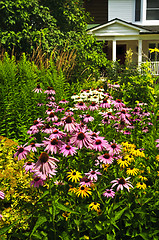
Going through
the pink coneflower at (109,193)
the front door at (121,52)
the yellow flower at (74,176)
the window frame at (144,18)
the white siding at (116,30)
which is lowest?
the pink coneflower at (109,193)

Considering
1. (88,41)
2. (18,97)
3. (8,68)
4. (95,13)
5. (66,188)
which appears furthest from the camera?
(95,13)

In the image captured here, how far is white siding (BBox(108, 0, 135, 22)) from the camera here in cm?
1636

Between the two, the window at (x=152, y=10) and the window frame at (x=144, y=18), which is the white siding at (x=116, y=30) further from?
the window at (x=152, y=10)

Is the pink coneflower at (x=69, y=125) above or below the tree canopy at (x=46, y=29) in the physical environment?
below

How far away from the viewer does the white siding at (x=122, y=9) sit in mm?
16359

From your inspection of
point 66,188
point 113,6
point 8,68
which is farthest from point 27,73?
point 113,6

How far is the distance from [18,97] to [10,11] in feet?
15.3

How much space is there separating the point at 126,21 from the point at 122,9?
0.84 m

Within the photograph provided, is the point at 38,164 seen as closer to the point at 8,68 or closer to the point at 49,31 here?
the point at 8,68

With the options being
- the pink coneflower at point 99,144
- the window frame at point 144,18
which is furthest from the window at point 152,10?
the pink coneflower at point 99,144

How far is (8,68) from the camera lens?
527 cm

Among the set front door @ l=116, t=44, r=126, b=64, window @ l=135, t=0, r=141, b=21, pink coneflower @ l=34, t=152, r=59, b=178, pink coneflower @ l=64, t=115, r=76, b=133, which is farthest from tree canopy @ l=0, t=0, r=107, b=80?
front door @ l=116, t=44, r=126, b=64

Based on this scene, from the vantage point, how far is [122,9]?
53.8 feet

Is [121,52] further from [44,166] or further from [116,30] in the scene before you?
[44,166]
